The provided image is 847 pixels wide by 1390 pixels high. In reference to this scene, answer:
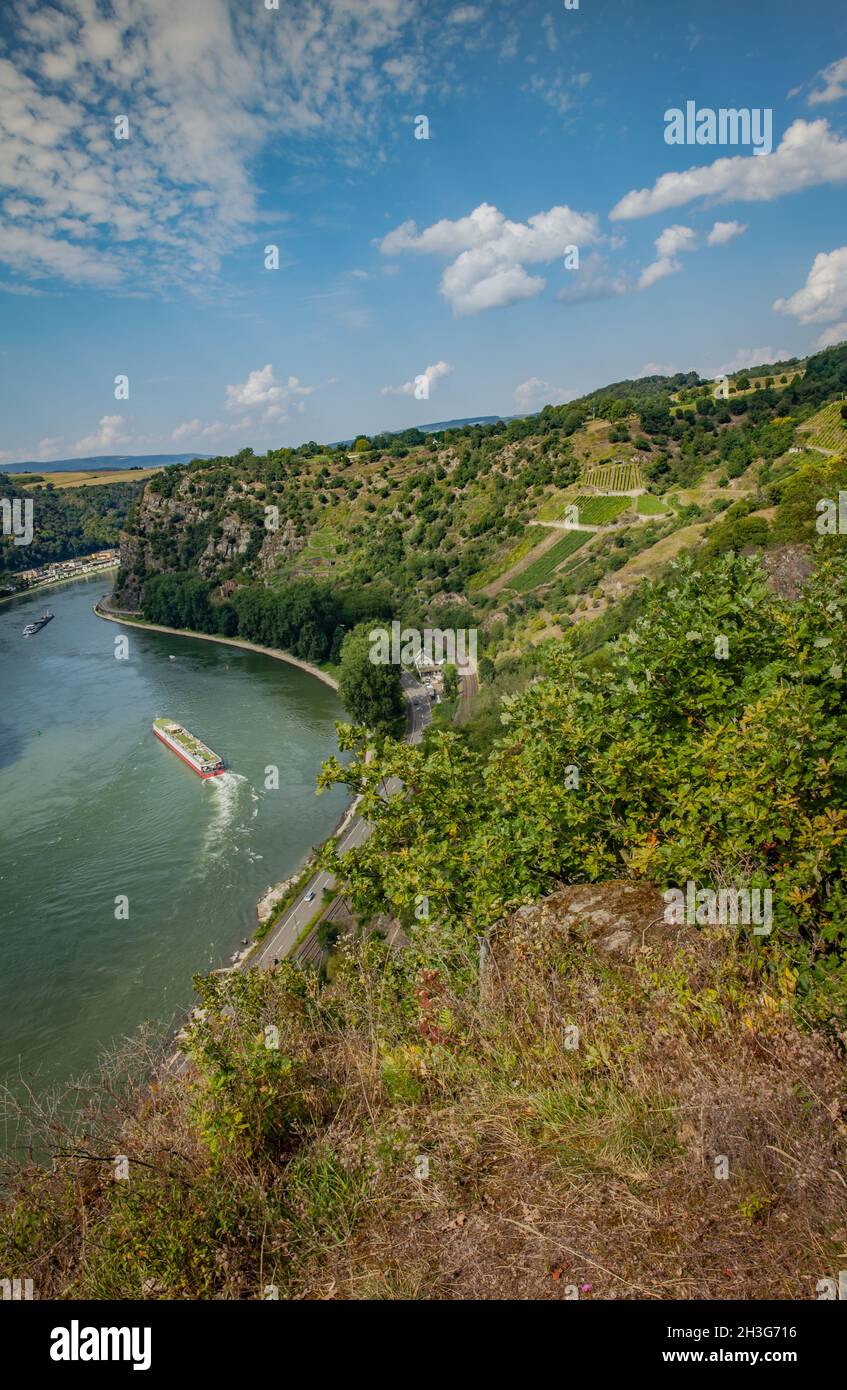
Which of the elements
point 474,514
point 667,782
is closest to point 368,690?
point 474,514

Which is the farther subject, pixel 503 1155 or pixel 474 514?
pixel 474 514

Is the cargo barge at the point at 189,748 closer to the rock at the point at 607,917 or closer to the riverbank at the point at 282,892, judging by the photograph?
the riverbank at the point at 282,892

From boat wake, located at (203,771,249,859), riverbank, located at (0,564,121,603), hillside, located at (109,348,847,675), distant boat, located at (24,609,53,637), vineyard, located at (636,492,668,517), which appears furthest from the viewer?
riverbank, located at (0,564,121,603)

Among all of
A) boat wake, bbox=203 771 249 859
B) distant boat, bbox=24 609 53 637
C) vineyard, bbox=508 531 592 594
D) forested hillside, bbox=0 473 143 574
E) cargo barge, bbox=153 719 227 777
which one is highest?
forested hillside, bbox=0 473 143 574

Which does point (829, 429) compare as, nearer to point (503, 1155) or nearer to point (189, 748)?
point (189, 748)

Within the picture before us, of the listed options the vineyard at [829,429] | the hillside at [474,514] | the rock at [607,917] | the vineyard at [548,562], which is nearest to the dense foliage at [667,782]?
the rock at [607,917]

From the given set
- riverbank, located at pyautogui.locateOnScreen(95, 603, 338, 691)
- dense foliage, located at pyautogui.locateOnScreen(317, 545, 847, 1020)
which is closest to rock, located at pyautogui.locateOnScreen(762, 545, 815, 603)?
dense foliage, located at pyautogui.locateOnScreen(317, 545, 847, 1020)

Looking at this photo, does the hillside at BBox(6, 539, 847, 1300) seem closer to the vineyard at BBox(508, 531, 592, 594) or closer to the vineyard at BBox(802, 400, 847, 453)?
the vineyard at BBox(508, 531, 592, 594)
